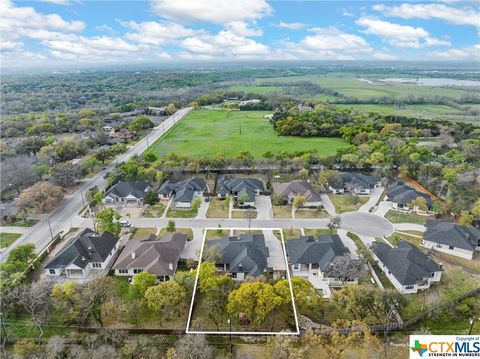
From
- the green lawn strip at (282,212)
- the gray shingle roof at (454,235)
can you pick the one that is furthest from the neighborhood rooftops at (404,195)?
the green lawn strip at (282,212)

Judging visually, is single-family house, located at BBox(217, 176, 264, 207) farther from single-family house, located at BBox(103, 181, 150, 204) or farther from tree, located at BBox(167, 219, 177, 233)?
single-family house, located at BBox(103, 181, 150, 204)

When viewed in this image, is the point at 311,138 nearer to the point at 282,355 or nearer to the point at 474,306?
the point at 474,306

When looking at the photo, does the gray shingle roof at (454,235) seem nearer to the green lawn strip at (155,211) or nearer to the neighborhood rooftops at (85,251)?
the green lawn strip at (155,211)

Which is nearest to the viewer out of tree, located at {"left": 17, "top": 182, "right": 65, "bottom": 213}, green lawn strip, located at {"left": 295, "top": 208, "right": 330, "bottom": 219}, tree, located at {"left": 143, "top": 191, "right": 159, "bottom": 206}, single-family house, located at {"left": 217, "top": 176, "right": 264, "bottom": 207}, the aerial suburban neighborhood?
the aerial suburban neighborhood

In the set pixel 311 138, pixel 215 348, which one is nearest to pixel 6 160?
pixel 215 348

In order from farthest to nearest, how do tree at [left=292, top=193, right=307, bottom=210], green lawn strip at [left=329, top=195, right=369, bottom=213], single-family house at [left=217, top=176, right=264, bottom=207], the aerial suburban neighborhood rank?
1. single-family house at [left=217, top=176, right=264, bottom=207]
2. green lawn strip at [left=329, top=195, right=369, bottom=213]
3. tree at [left=292, top=193, right=307, bottom=210]
4. the aerial suburban neighborhood

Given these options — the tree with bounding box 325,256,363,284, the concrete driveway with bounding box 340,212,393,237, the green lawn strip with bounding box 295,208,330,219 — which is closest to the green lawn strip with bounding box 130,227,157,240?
the green lawn strip with bounding box 295,208,330,219
